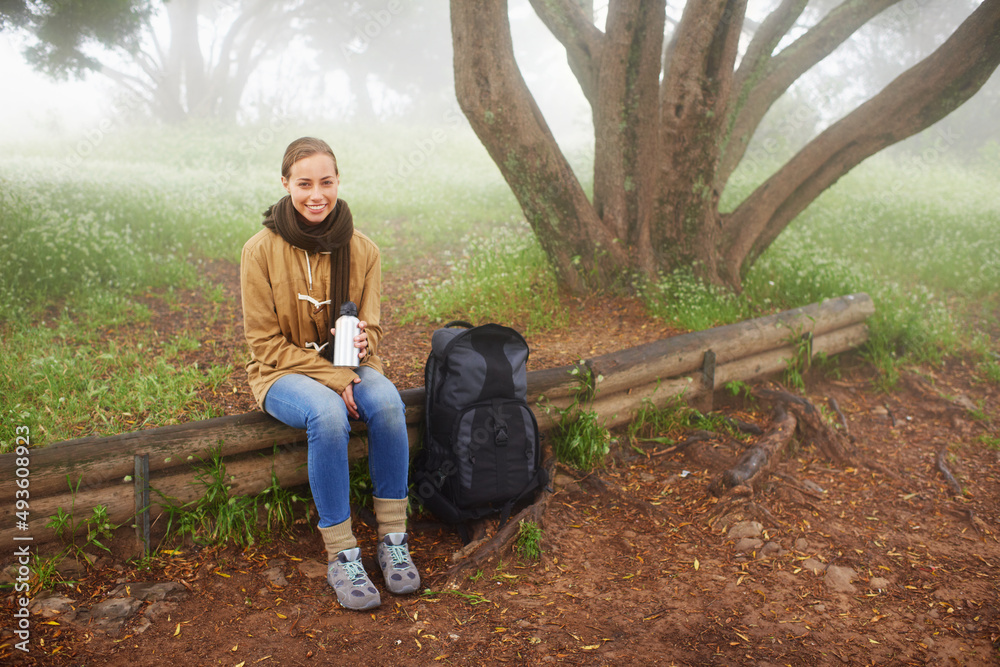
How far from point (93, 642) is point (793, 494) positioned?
12.3ft

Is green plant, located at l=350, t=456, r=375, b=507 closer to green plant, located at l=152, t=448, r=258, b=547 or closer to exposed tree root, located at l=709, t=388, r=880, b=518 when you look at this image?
green plant, located at l=152, t=448, r=258, b=547

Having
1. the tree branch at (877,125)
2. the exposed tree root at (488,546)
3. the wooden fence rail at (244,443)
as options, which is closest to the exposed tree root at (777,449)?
the wooden fence rail at (244,443)

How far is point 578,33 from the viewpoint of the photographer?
19.7 ft

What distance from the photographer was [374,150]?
1583 cm

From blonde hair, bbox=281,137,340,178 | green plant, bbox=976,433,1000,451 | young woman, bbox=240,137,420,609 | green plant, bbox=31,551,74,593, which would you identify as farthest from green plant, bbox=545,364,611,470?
green plant, bbox=976,433,1000,451

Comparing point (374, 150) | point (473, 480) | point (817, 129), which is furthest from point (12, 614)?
point (817, 129)

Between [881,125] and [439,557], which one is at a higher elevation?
[881,125]

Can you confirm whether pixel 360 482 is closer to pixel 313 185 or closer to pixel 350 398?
pixel 350 398

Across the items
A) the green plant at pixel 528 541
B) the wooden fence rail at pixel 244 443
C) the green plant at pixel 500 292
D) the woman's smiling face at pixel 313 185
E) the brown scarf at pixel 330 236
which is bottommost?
the green plant at pixel 528 541

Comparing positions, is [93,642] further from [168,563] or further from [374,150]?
[374,150]

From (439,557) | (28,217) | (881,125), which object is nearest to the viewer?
(439,557)

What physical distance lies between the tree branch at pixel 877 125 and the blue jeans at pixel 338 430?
423cm

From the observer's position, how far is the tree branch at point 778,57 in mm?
6348

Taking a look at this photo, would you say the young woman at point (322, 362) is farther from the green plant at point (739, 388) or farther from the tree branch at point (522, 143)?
the green plant at point (739, 388)
